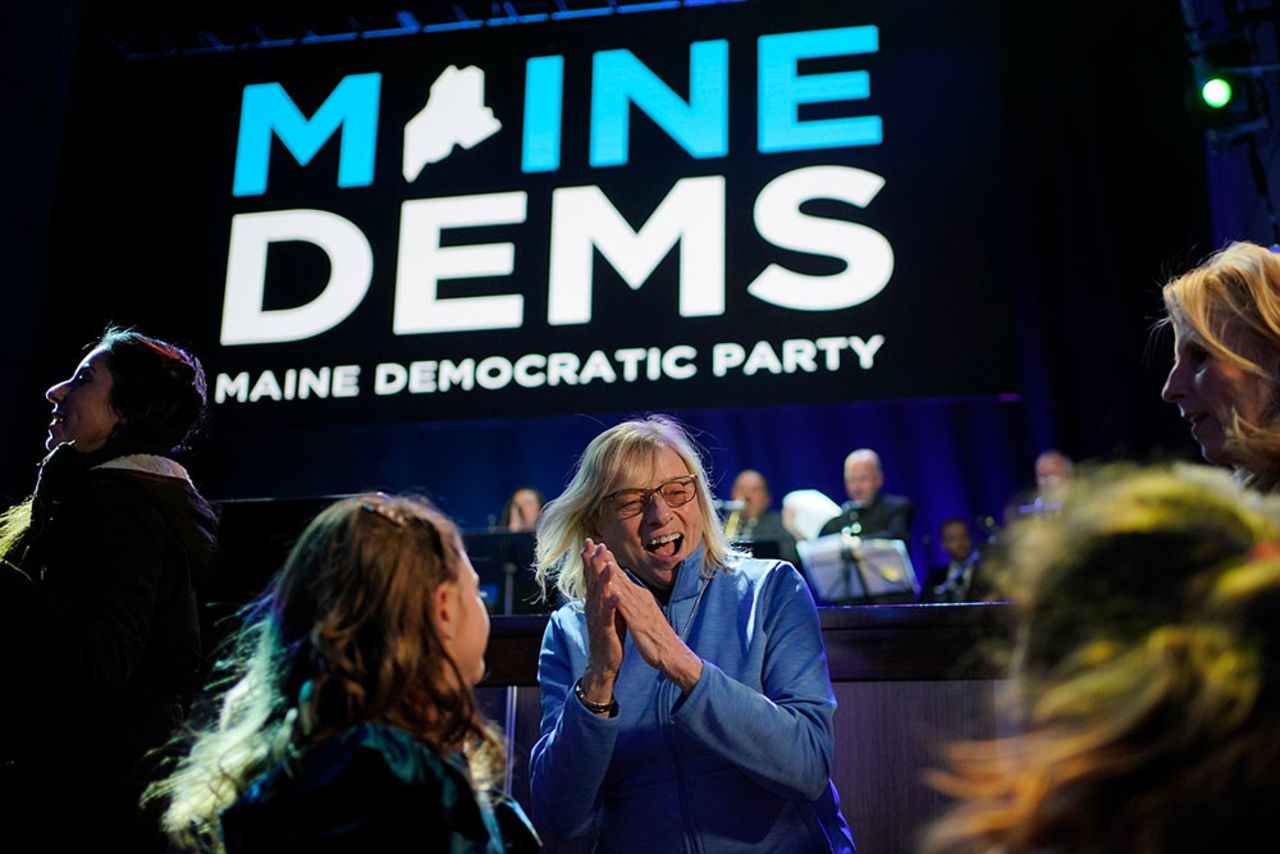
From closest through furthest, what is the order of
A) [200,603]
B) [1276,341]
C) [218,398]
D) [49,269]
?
1. [1276,341]
2. [200,603]
3. [218,398]
4. [49,269]

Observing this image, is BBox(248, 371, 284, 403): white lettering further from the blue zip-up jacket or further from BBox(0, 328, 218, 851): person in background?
the blue zip-up jacket

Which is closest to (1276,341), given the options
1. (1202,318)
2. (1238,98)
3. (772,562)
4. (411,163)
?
(1202,318)

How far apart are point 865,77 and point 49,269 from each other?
5.67 meters

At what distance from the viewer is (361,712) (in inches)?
56.6

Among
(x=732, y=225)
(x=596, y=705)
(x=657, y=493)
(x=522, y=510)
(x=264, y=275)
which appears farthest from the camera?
(x=522, y=510)

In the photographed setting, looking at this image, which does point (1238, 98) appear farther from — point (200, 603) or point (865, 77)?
point (200, 603)

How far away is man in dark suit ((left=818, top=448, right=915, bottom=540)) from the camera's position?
7875 millimetres

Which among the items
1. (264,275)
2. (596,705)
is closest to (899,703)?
(596,705)

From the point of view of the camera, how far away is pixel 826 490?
941 centimetres

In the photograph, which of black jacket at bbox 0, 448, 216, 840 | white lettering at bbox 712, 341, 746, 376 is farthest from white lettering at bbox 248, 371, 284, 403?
black jacket at bbox 0, 448, 216, 840

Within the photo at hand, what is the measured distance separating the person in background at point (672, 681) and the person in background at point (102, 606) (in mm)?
679

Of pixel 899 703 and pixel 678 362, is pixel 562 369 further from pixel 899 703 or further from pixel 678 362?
pixel 899 703

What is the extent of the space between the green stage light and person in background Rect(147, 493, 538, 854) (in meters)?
5.74

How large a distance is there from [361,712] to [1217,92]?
6.02m
